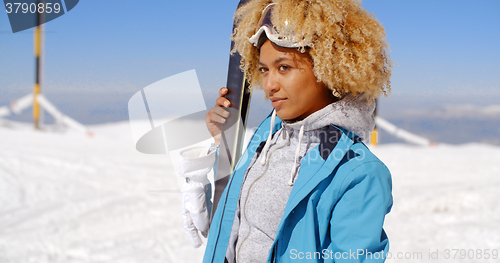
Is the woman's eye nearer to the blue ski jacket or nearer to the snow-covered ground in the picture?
the blue ski jacket

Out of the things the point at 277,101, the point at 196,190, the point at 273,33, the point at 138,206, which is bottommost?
the point at 138,206

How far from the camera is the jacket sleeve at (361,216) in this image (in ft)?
2.79

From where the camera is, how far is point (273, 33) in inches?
38.6

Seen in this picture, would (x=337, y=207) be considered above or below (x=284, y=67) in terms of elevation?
below

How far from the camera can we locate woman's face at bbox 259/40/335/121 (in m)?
0.97

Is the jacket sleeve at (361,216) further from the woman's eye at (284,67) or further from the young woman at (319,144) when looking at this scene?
the woman's eye at (284,67)

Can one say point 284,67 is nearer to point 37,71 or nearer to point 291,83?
point 291,83

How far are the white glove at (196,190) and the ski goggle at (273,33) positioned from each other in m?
0.56

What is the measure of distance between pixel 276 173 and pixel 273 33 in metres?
0.46

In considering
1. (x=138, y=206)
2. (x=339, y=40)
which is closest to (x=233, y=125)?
(x=339, y=40)

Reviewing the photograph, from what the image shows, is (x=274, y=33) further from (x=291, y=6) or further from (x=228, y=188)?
(x=228, y=188)

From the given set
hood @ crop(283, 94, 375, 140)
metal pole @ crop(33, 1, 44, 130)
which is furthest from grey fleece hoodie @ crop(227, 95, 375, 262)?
metal pole @ crop(33, 1, 44, 130)

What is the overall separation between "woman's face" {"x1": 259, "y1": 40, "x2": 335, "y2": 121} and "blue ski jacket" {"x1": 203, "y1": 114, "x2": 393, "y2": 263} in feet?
0.35

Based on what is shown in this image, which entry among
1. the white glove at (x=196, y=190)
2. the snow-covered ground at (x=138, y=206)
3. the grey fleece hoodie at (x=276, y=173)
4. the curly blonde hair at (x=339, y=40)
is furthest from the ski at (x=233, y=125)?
the snow-covered ground at (x=138, y=206)
